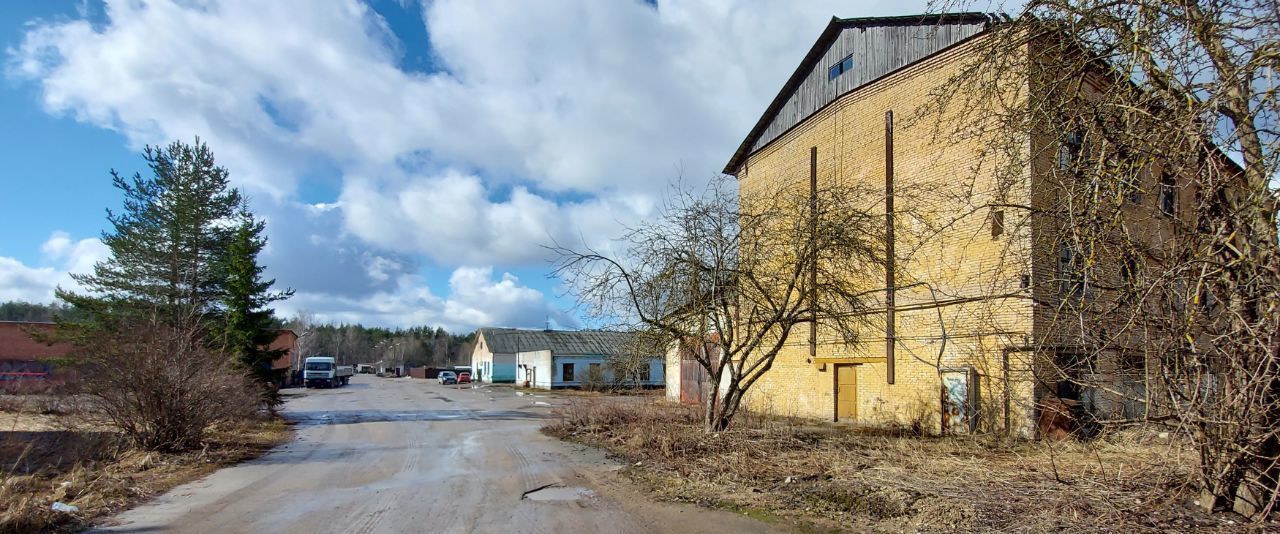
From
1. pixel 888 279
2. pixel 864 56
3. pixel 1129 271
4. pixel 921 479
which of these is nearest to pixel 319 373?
pixel 864 56

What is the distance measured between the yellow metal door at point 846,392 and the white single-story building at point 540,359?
38.8 ft

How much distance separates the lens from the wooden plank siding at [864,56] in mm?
16203

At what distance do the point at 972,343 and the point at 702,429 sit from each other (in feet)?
20.7

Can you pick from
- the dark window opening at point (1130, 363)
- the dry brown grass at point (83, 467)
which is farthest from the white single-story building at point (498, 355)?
the dark window opening at point (1130, 363)

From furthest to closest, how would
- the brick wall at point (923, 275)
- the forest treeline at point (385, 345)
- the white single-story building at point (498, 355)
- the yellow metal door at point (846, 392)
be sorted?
1. the forest treeline at point (385, 345)
2. the white single-story building at point (498, 355)
3. the yellow metal door at point (846, 392)
4. the brick wall at point (923, 275)

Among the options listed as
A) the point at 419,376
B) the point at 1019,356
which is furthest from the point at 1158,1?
the point at 419,376

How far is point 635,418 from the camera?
1603cm

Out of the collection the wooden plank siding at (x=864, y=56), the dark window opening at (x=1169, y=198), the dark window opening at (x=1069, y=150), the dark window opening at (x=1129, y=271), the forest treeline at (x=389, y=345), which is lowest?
the forest treeline at (x=389, y=345)

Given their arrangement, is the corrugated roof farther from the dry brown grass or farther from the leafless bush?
the leafless bush

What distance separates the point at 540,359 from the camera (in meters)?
56.3

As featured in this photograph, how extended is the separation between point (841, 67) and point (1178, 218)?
14.5 metres

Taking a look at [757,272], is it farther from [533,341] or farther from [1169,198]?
[533,341]

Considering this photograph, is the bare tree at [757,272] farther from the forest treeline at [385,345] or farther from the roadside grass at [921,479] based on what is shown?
the forest treeline at [385,345]

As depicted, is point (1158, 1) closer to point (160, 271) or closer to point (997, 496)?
point (997, 496)
